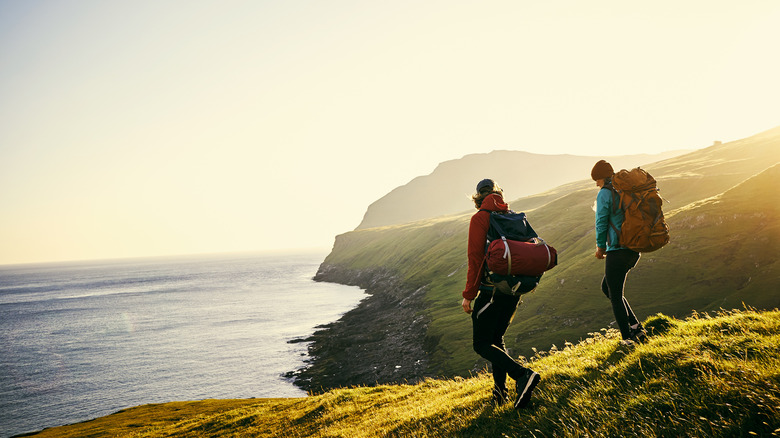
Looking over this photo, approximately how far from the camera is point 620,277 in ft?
25.0

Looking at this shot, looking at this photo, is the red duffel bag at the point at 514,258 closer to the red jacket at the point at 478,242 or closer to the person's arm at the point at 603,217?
the red jacket at the point at 478,242

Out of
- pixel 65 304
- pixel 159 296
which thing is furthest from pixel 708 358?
pixel 65 304

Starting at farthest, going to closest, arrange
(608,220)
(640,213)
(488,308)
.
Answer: (608,220) < (640,213) < (488,308)

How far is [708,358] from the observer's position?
5.32m

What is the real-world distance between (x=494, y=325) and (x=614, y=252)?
3128 millimetres

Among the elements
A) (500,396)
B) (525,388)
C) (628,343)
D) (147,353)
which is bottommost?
(147,353)

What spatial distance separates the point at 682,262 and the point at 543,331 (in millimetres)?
13060

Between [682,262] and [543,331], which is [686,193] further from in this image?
[543,331]

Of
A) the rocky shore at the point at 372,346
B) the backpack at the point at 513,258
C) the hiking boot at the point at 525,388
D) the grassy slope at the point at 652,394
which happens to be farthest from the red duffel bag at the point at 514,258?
the rocky shore at the point at 372,346

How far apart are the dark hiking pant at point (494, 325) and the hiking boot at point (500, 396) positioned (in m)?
0.83

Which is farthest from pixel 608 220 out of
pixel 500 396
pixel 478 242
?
pixel 500 396

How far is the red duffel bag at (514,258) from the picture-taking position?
6.14 m

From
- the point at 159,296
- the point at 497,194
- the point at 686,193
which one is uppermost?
the point at 497,194

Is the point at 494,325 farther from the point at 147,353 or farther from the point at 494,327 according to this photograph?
the point at 147,353
